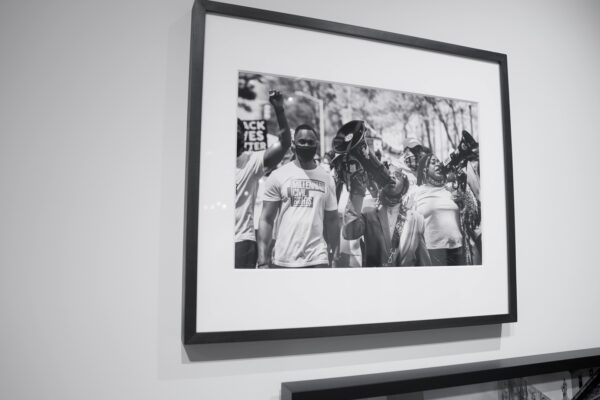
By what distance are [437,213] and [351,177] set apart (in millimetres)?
200

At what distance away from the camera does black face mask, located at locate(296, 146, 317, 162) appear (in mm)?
702

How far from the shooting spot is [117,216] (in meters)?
0.64

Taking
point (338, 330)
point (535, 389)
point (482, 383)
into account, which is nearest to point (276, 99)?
point (338, 330)

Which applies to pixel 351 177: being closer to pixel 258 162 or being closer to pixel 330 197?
pixel 330 197

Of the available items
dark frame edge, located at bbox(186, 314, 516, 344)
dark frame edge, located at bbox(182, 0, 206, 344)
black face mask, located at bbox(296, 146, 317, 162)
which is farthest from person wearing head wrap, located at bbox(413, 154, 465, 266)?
dark frame edge, located at bbox(182, 0, 206, 344)

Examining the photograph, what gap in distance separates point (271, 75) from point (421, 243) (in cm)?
42

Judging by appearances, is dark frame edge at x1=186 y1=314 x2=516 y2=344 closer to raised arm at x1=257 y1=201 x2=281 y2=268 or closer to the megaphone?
raised arm at x1=257 y1=201 x2=281 y2=268

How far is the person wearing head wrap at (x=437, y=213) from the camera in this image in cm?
78

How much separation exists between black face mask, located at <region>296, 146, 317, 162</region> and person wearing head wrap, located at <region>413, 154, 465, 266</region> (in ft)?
0.73

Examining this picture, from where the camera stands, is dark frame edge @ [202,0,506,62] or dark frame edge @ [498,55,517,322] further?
dark frame edge @ [498,55,517,322]

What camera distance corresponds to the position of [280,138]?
0.69 m

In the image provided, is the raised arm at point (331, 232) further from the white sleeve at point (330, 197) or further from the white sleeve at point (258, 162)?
the white sleeve at point (258, 162)

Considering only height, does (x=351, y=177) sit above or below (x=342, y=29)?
below

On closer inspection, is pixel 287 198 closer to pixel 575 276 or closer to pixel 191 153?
pixel 191 153
